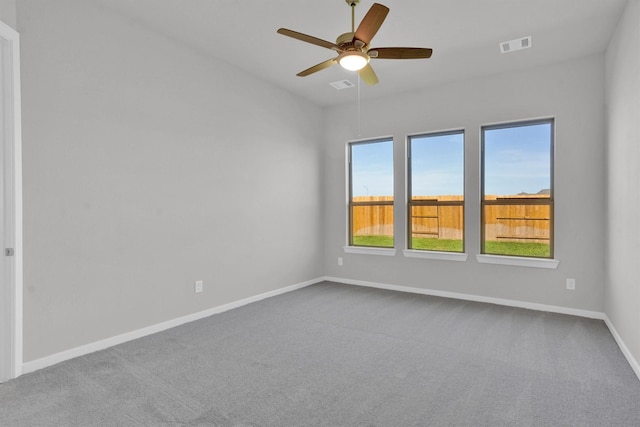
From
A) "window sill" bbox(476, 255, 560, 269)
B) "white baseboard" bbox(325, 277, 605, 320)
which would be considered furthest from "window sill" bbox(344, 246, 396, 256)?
"window sill" bbox(476, 255, 560, 269)

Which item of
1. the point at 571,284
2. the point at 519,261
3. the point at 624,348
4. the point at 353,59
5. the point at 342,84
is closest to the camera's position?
the point at 353,59

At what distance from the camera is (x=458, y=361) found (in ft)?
9.15

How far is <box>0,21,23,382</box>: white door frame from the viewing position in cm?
245

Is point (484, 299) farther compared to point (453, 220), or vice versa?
point (453, 220)

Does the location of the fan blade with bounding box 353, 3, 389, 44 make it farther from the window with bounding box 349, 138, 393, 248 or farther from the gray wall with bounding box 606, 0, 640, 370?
the window with bounding box 349, 138, 393, 248

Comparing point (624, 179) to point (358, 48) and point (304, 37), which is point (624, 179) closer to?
point (358, 48)

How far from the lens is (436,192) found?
5.02 meters

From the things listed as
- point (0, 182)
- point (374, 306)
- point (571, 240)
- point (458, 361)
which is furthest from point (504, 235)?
point (0, 182)

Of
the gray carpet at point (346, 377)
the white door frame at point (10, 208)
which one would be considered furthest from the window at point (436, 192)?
the white door frame at point (10, 208)

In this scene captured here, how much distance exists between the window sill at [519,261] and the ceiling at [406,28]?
2.31 metres

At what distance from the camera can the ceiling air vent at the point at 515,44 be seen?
3537 millimetres

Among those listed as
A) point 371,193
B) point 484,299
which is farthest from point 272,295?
point 484,299

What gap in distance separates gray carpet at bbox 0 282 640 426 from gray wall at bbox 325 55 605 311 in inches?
21.9

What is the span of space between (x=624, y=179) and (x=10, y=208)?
188 inches
